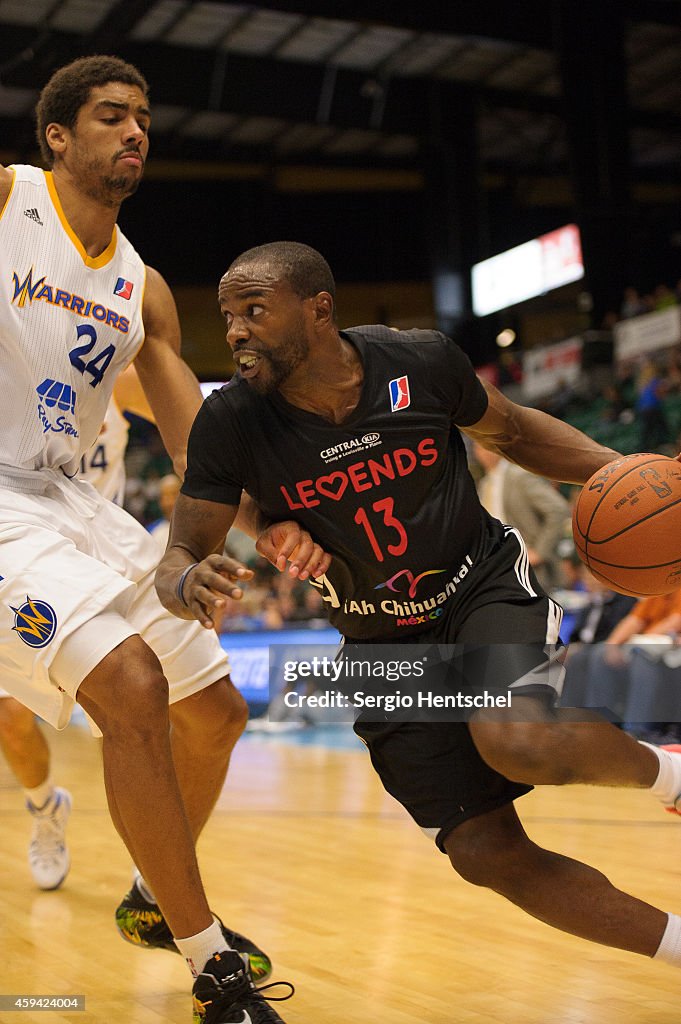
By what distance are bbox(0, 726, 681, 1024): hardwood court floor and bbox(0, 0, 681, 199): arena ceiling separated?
39.1ft

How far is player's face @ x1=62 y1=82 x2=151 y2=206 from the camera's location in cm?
296

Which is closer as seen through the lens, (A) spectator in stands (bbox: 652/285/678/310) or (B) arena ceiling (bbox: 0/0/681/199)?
(B) arena ceiling (bbox: 0/0/681/199)

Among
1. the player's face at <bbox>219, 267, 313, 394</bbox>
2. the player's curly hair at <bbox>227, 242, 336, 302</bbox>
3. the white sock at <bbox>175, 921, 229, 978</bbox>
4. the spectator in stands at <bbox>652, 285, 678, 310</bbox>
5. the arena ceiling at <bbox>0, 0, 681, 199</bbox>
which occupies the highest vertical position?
the arena ceiling at <bbox>0, 0, 681, 199</bbox>

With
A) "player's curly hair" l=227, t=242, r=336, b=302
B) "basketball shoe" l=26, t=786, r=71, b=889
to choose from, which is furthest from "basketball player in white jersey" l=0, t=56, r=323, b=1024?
"basketball shoe" l=26, t=786, r=71, b=889

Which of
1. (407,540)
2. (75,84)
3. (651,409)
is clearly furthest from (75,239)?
(651,409)

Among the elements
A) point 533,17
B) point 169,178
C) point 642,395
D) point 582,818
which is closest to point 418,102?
point 533,17

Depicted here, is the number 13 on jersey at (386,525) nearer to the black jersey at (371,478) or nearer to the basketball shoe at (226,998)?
the black jersey at (371,478)

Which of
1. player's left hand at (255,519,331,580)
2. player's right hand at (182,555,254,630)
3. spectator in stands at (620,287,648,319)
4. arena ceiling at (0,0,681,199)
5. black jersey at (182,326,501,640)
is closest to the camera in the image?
player's right hand at (182,555,254,630)

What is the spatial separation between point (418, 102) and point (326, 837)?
1735 cm

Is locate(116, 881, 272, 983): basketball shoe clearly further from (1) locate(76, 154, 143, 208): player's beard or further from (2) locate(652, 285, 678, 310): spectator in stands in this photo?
(2) locate(652, 285, 678, 310): spectator in stands

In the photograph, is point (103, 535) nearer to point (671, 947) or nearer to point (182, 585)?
point (182, 585)

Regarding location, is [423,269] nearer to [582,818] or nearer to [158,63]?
[158,63]

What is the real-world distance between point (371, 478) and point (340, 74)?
18.1 meters

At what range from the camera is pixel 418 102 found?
66.4 feet
